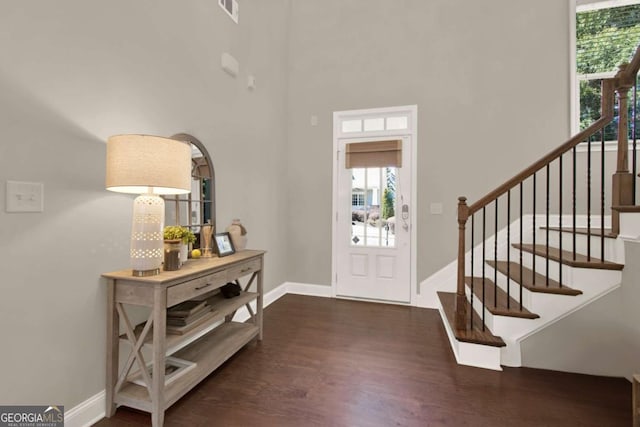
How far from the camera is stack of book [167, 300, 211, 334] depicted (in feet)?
5.64

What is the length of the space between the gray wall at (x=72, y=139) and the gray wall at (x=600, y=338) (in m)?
2.93

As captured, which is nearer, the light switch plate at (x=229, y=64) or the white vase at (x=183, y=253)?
the white vase at (x=183, y=253)

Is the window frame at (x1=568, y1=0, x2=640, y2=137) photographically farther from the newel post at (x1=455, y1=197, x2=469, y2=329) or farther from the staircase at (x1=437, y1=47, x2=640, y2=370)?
the newel post at (x1=455, y1=197, x2=469, y2=329)

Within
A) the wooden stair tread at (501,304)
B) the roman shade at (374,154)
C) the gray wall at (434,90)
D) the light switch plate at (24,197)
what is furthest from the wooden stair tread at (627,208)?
the light switch plate at (24,197)

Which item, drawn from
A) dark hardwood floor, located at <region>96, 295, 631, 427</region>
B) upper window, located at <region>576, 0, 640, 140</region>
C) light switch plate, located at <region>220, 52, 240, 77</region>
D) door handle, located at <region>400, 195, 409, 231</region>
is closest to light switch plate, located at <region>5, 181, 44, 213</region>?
dark hardwood floor, located at <region>96, 295, 631, 427</region>

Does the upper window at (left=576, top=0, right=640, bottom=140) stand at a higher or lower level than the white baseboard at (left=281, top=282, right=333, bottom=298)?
higher

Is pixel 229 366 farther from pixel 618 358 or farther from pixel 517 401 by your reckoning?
pixel 618 358

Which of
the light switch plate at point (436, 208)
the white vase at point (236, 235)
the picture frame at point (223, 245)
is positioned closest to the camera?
the picture frame at point (223, 245)

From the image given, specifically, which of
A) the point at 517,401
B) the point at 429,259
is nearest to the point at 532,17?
the point at 429,259

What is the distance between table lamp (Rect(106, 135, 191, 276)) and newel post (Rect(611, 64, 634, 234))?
2.97 m

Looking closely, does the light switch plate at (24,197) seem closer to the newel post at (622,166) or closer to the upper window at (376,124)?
the upper window at (376,124)

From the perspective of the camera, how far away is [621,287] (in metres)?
1.98

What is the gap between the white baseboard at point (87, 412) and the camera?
1460 millimetres

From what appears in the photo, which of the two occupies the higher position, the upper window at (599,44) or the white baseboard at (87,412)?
the upper window at (599,44)
